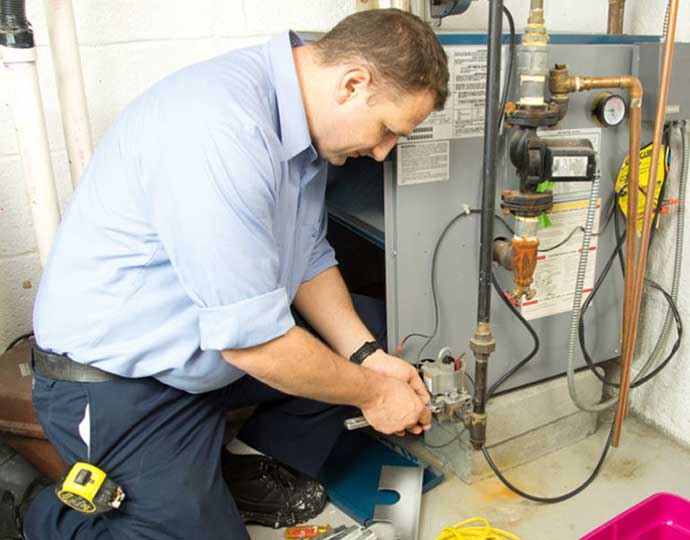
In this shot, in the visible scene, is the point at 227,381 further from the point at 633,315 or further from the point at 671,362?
the point at 671,362

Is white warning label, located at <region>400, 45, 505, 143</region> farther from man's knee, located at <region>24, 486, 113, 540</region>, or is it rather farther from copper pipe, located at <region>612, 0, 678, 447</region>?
man's knee, located at <region>24, 486, 113, 540</region>

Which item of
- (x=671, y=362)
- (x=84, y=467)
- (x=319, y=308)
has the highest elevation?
(x=319, y=308)

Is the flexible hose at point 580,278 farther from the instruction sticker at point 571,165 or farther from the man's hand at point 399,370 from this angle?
the man's hand at point 399,370

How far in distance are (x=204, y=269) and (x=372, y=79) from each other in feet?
1.11

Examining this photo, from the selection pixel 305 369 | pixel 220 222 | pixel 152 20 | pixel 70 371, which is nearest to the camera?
pixel 220 222

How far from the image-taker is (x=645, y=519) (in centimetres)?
115

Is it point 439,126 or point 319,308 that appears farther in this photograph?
point 319,308

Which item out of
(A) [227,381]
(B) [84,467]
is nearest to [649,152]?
(A) [227,381]

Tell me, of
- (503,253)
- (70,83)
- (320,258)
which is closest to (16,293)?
(70,83)

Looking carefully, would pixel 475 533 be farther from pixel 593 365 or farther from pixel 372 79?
pixel 372 79

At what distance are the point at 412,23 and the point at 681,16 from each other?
28.6 inches

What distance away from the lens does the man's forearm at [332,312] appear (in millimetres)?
1172

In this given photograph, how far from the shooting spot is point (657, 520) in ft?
3.82

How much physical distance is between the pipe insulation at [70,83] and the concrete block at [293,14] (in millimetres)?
370
